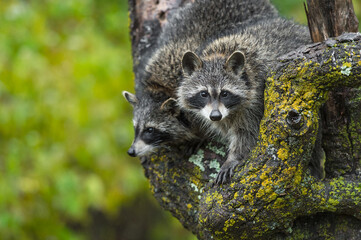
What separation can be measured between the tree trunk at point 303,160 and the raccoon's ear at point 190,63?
2.80 feet

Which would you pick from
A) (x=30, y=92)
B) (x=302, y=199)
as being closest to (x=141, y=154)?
(x=302, y=199)

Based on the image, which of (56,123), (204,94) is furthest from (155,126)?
(56,123)

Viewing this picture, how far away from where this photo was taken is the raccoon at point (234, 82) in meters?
4.26

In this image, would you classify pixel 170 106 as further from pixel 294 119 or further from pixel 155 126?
pixel 294 119

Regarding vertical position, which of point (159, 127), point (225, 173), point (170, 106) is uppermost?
point (170, 106)

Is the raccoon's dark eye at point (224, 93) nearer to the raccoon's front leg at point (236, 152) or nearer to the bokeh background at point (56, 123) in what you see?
the raccoon's front leg at point (236, 152)

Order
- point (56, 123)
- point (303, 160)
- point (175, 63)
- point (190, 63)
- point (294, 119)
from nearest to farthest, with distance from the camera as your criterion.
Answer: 1. point (294, 119)
2. point (303, 160)
3. point (190, 63)
4. point (175, 63)
5. point (56, 123)

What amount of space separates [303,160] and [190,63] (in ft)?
4.58

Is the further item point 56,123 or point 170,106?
point 56,123

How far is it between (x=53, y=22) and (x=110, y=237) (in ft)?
14.1

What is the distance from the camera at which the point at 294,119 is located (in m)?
3.45

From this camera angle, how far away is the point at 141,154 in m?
4.62

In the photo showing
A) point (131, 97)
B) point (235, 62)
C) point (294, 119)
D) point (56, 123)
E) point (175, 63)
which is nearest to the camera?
point (294, 119)

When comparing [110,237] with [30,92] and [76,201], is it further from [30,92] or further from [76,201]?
[30,92]
